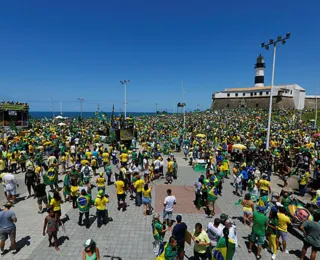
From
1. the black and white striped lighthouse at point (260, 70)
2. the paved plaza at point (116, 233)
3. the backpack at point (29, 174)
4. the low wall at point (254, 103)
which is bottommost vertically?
the paved plaza at point (116, 233)

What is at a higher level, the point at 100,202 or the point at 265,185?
the point at 265,185

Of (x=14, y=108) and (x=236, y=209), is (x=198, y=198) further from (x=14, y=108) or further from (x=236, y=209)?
(x=14, y=108)

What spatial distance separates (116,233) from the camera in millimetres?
7062

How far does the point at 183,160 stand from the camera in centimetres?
1856

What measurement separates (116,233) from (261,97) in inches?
2427

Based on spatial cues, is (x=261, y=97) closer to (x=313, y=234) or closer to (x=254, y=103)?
(x=254, y=103)

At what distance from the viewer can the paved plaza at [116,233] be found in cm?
603

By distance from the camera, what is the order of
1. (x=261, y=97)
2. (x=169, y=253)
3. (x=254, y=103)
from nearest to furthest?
(x=169, y=253), (x=261, y=97), (x=254, y=103)

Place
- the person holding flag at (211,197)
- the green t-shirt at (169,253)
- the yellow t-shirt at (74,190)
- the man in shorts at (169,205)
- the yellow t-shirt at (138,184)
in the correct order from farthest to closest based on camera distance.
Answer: the yellow t-shirt at (138,184), the yellow t-shirt at (74,190), the person holding flag at (211,197), the man in shorts at (169,205), the green t-shirt at (169,253)

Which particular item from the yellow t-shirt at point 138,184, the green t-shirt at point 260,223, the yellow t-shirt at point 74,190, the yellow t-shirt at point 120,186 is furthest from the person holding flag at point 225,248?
the yellow t-shirt at point 74,190

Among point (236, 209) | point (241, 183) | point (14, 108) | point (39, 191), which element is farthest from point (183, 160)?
point (14, 108)

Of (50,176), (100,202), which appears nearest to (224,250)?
(100,202)

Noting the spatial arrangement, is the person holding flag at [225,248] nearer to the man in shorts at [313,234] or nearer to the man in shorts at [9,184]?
the man in shorts at [313,234]

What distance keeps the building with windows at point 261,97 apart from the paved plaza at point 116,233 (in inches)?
2156
